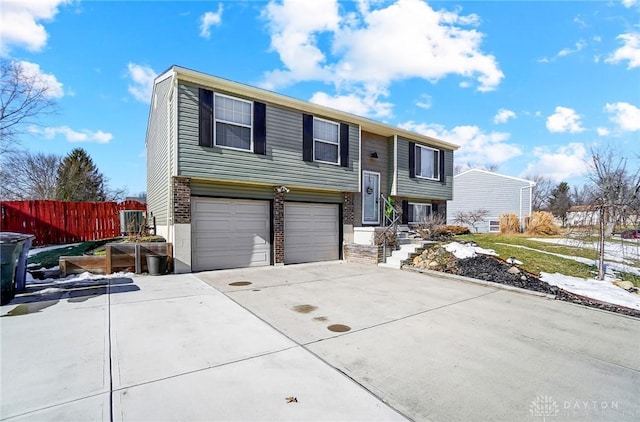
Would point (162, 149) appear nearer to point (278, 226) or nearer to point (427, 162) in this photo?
point (278, 226)

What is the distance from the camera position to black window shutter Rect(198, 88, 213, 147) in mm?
8359

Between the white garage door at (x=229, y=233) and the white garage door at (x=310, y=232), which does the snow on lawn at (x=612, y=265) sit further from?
the white garage door at (x=229, y=233)

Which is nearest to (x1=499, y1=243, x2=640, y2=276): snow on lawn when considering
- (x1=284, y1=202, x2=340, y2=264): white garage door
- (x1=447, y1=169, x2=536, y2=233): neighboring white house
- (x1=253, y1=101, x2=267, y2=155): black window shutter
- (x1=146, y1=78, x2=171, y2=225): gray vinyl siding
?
(x1=284, y1=202, x2=340, y2=264): white garage door

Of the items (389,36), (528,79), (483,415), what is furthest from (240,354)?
(528,79)

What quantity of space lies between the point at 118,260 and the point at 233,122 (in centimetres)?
481

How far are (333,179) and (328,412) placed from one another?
903cm

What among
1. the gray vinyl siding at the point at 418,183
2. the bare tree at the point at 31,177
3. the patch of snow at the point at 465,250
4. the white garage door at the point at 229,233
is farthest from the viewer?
the bare tree at the point at 31,177

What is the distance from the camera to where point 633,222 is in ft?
24.5

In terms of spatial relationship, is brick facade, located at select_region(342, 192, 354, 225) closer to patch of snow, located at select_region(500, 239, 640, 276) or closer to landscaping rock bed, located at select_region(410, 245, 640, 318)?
landscaping rock bed, located at select_region(410, 245, 640, 318)

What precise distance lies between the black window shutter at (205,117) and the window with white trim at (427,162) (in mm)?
9378

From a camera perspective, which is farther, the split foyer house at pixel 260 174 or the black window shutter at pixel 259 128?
the black window shutter at pixel 259 128

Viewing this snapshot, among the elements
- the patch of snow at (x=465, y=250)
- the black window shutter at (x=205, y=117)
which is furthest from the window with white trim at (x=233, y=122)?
the patch of snow at (x=465, y=250)

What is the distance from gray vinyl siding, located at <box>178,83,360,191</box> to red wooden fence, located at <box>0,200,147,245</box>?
33.9ft

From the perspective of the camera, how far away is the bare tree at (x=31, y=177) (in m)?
25.7
